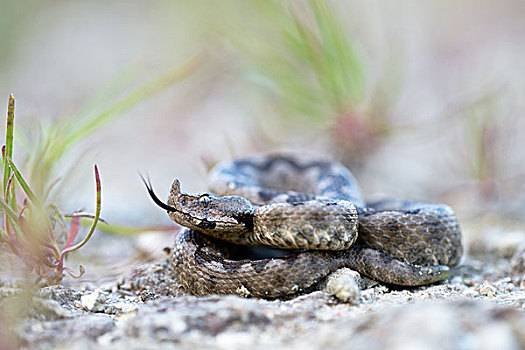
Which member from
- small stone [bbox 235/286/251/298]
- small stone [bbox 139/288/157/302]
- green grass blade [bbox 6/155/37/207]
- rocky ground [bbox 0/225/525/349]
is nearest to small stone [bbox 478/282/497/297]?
rocky ground [bbox 0/225/525/349]

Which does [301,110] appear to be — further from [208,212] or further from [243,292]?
[243,292]

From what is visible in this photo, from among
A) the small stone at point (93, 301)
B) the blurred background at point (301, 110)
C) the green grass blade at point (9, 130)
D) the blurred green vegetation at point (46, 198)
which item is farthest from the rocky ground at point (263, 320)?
the blurred background at point (301, 110)

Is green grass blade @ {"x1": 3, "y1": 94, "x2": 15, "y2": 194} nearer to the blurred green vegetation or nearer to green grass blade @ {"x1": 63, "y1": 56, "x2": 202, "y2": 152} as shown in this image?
the blurred green vegetation

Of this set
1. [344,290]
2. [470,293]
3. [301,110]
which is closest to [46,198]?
[344,290]

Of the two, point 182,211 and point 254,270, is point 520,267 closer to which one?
point 254,270

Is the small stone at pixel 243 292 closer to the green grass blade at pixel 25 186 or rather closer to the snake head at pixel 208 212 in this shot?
the snake head at pixel 208 212

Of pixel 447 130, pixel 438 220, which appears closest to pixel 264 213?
pixel 438 220
